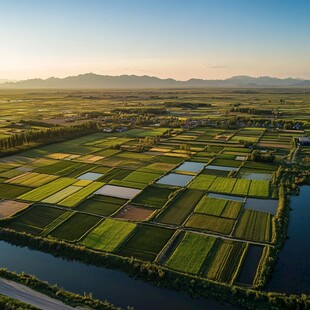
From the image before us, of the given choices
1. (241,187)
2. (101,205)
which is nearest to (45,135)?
(101,205)

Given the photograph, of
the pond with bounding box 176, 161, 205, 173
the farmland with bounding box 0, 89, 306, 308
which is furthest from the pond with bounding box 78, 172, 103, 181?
the pond with bounding box 176, 161, 205, 173

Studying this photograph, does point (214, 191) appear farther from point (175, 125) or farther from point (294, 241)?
point (175, 125)

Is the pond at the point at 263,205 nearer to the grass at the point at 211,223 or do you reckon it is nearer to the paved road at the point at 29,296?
the grass at the point at 211,223

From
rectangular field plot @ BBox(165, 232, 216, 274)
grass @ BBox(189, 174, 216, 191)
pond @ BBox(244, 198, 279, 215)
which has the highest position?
grass @ BBox(189, 174, 216, 191)

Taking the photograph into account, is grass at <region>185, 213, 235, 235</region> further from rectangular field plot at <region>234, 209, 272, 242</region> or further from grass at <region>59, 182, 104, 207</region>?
grass at <region>59, 182, 104, 207</region>

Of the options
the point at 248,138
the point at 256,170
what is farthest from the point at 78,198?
the point at 248,138

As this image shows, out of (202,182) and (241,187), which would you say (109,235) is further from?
(241,187)

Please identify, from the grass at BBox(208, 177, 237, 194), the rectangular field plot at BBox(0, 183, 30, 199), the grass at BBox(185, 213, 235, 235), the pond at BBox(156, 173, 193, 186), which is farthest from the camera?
the pond at BBox(156, 173, 193, 186)
